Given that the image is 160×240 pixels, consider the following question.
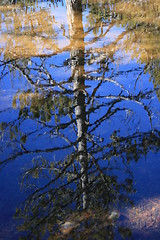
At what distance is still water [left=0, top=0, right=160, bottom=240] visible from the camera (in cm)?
218

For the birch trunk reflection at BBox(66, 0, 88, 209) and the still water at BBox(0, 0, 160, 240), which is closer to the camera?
the still water at BBox(0, 0, 160, 240)

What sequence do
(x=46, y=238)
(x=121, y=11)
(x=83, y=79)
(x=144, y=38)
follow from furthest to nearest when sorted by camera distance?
(x=121, y=11) < (x=144, y=38) < (x=83, y=79) < (x=46, y=238)

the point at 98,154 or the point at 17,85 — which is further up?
the point at 17,85

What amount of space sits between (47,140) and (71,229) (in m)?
1.11

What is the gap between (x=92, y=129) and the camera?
3123 mm

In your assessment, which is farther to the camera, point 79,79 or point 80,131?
point 79,79

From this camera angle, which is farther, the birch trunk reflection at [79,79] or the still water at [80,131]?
the birch trunk reflection at [79,79]

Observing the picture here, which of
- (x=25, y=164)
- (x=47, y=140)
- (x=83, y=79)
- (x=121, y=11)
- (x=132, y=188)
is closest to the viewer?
(x=132, y=188)

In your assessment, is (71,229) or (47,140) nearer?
(71,229)

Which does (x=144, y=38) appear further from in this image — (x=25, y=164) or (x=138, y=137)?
(x=25, y=164)

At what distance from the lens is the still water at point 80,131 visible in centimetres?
218

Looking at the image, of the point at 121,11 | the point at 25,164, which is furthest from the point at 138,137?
the point at 121,11

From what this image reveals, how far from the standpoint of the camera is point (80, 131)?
10.1 ft

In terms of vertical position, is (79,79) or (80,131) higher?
(79,79)
